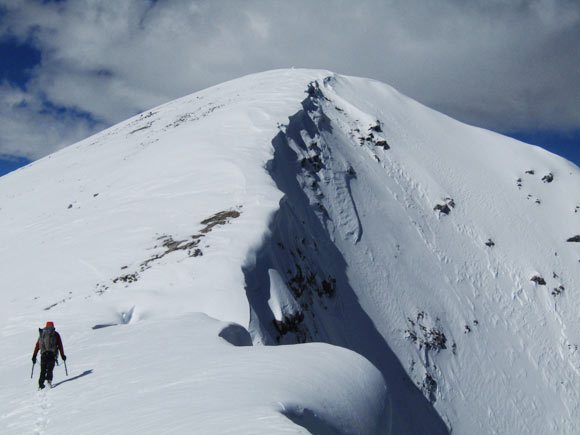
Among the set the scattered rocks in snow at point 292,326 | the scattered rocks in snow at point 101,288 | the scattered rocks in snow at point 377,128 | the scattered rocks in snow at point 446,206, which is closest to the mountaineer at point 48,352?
the scattered rocks in snow at point 101,288

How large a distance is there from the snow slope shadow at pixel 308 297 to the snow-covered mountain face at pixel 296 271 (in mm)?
105

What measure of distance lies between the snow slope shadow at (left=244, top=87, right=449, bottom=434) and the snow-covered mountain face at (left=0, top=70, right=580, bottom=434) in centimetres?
10

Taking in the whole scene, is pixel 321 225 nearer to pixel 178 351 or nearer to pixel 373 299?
pixel 373 299

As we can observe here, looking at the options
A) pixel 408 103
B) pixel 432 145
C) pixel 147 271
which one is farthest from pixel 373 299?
pixel 408 103

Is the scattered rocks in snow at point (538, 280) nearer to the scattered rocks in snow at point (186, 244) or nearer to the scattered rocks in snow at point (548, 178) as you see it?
the scattered rocks in snow at point (548, 178)

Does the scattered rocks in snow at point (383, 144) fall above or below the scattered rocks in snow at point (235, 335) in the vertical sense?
below

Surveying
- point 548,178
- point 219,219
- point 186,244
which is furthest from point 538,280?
point 186,244

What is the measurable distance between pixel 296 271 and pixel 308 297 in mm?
1057

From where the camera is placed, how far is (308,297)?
699 inches

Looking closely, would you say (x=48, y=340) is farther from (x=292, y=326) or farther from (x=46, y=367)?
(x=292, y=326)

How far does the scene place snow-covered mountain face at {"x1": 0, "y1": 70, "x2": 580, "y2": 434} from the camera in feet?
24.4

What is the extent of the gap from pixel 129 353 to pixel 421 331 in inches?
725

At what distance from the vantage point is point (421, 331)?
24.6m

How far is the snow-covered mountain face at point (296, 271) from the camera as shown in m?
7.45
